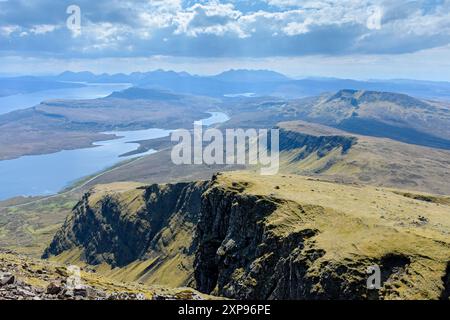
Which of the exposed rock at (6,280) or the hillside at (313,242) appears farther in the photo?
the hillside at (313,242)

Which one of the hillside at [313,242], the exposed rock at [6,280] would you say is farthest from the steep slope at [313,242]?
the exposed rock at [6,280]

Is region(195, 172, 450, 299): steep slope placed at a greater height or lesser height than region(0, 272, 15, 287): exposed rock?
lesser

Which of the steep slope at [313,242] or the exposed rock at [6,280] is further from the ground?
the exposed rock at [6,280]

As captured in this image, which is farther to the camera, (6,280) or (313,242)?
(313,242)

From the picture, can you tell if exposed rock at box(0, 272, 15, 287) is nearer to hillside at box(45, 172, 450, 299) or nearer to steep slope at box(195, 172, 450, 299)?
steep slope at box(195, 172, 450, 299)

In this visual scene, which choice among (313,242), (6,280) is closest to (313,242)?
(313,242)

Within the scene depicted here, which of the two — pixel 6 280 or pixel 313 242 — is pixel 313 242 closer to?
pixel 313 242

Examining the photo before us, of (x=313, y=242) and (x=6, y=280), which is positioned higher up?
(x=6, y=280)

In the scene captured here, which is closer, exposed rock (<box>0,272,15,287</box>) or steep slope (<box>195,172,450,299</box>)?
exposed rock (<box>0,272,15,287</box>)

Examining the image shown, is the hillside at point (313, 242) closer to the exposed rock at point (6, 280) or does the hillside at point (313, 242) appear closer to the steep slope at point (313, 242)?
the steep slope at point (313, 242)

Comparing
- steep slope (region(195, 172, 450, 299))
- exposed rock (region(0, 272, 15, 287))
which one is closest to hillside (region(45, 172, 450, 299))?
steep slope (region(195, 172, 450, 299))
